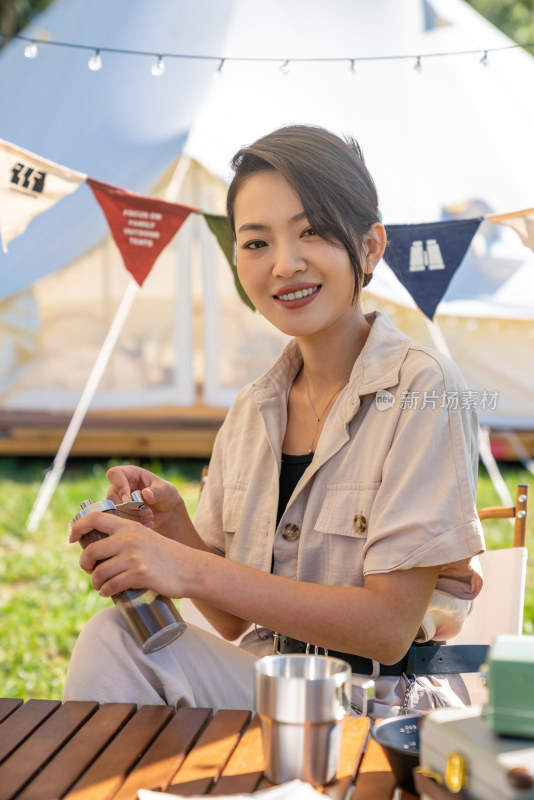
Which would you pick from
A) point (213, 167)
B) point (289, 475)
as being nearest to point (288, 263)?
point (289, 475)

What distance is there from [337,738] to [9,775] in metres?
0.35

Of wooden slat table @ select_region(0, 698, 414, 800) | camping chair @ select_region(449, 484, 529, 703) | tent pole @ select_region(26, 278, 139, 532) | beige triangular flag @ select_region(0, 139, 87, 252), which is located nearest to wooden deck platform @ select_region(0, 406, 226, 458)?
tent pole @ select_region(26, 278, 139, 532)

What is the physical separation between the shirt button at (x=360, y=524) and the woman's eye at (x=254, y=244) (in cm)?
45

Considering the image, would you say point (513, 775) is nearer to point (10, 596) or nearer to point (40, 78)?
point (10, 596)

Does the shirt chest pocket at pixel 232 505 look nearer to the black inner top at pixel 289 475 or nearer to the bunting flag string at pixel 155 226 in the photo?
the black inner top at pixel 289 475

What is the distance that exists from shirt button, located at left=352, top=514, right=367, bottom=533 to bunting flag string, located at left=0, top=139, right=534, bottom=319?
0.85 meters

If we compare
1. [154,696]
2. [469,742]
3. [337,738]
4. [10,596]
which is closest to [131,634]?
[154,696]

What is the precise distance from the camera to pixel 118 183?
157 inches

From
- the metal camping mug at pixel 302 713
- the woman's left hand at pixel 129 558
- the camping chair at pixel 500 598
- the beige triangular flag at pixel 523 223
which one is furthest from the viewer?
the beige triangular flag at pixel 523 223

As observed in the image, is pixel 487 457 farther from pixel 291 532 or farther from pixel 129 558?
pixel 129 558

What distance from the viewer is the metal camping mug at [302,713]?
858 mm

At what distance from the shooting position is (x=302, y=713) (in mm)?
863

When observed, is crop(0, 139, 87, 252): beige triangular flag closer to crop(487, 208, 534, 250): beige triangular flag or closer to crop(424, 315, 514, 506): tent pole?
crop(487, 208, 534, 250): beige triangular flag

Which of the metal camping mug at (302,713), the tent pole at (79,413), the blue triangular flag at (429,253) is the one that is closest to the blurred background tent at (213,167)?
the tent pole at (79,413)
